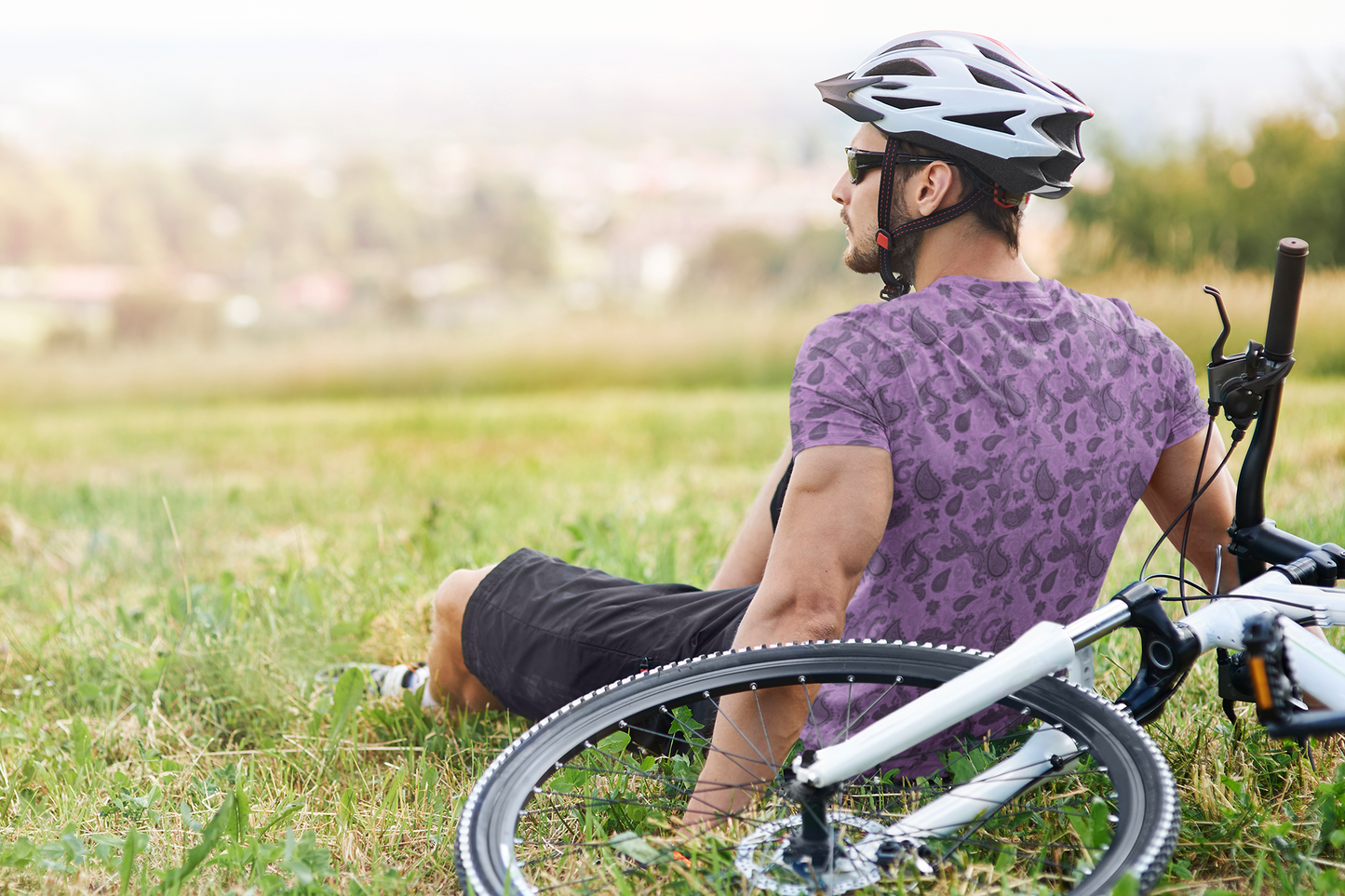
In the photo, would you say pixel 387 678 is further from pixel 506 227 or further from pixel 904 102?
pixel 506 227

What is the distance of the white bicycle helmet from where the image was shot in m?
1.99

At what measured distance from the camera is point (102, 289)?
23.0 meters

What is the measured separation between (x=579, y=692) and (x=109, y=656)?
1.69m

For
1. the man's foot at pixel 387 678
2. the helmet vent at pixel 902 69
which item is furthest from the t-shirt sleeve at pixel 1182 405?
the man's foot at pixel 387 678

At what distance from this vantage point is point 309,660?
3336mm

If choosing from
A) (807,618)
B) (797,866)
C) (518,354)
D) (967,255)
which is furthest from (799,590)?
(518,354)

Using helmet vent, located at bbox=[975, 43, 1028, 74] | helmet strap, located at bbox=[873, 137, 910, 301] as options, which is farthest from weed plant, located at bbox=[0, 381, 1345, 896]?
helmet vent, located at bbox=[975, 43, 1028, 74]

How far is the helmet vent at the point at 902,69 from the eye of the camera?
212 cm

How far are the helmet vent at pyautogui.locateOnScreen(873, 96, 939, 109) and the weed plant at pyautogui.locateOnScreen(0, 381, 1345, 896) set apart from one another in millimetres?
1407

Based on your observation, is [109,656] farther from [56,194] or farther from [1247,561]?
[56,194]

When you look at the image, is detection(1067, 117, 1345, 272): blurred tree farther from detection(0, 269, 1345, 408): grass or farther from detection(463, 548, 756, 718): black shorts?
detection(463, 548, 756, 718): black shorts

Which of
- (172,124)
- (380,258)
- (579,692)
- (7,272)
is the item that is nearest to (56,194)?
(7,272)

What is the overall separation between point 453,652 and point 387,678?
1.33 ft

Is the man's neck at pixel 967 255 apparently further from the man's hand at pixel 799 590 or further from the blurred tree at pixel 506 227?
the blurred tree at pixel 506 227
